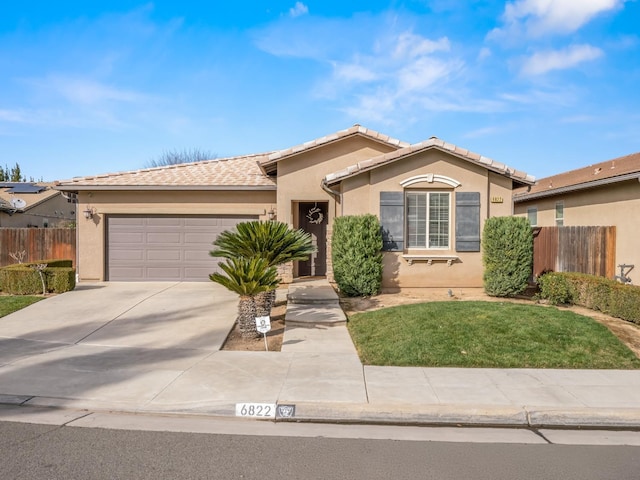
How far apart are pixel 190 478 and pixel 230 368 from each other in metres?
3.00

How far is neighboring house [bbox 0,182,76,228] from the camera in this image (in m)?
24.5

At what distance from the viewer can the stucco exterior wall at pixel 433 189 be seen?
1249 cm

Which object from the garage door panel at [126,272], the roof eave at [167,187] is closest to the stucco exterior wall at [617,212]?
the roof eave at [167,187]

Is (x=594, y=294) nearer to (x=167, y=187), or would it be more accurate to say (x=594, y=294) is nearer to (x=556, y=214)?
(x=556, y=214)

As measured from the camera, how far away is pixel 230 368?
22.4 feet

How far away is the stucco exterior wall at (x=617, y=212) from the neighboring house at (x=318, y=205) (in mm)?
2874

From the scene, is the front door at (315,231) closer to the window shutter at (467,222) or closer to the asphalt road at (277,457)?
the window shutter at (467,222)

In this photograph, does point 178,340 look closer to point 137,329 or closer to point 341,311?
point 137,329

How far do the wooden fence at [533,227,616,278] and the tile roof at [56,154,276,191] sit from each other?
26.6 ft

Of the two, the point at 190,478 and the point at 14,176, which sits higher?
the point at 14,176

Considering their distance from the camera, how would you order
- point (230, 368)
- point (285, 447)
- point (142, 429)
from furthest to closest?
point (230, 368)
point (142, 429)
point (285, 447)

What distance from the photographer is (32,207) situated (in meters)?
26.7

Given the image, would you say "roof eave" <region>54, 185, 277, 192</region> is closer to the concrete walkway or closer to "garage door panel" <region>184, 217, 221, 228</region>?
"garage door panel" <region>184, 217, 221, 228</region>

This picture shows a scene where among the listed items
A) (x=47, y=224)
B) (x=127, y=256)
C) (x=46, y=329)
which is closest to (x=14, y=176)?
(x=47, y=224)
